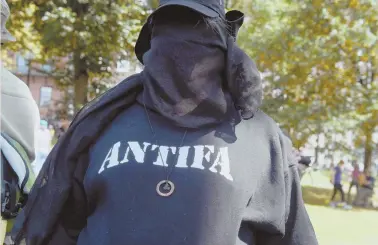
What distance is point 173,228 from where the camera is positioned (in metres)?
1.65

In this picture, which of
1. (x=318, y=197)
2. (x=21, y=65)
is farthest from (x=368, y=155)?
(x=21, y=65)

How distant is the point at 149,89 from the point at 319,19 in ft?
51.3

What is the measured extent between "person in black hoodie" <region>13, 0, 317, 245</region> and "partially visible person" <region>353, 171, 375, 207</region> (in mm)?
18395

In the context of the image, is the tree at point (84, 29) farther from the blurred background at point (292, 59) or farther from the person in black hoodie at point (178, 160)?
the person in black hoodie at point (178, 160)

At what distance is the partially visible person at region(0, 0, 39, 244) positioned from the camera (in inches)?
105

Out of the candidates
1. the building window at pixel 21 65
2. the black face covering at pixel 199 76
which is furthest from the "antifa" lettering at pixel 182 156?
the building window at pixel 21 65

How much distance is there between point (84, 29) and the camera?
12.4m

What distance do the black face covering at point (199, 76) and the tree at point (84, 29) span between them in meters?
10.5

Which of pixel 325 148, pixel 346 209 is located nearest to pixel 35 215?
pixel 346 209

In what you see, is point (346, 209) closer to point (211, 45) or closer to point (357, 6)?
point (357, 6)

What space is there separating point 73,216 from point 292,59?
53.4 feet

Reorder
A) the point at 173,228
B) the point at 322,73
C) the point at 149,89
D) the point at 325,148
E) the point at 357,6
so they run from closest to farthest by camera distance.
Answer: the point at 173,228 → the point at 149,89 → the point at 357,6 → the point at 322,73 → the point at 325,148

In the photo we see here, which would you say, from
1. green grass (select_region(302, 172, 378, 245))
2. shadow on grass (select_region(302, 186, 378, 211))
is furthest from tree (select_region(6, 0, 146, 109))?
shadow on grass (select_region(302, 186, 378, 211))

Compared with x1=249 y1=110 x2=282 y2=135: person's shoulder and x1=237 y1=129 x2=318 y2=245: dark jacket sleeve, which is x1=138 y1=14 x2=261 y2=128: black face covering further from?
x1=237 y1=129 x2=318 y2=245: dark jacket sleeve
